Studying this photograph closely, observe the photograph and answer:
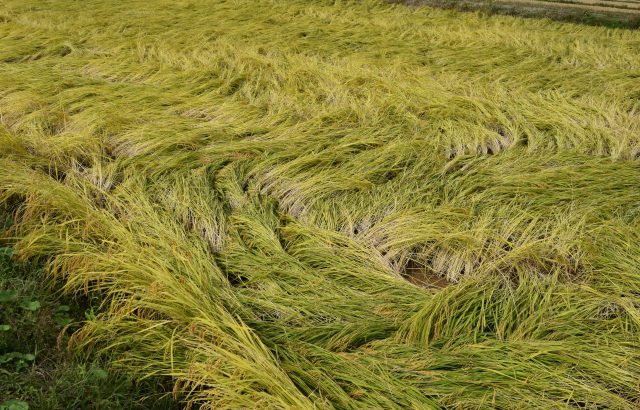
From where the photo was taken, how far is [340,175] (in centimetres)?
307

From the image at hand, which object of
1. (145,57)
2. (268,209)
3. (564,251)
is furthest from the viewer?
(145,57)

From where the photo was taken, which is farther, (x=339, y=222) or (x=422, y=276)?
(x=339, y=222)

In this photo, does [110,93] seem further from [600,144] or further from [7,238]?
[600,144]

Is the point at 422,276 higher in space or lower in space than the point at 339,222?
lower

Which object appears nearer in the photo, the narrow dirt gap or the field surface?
the field surface

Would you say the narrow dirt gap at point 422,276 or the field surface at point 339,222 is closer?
the field surface at point 339,222

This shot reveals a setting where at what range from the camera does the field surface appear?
1.78 meters

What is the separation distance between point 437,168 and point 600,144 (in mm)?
1115

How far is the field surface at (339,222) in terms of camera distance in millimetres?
1778

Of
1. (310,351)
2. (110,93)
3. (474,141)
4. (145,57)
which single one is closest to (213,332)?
(310,351)

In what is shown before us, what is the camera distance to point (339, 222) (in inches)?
106

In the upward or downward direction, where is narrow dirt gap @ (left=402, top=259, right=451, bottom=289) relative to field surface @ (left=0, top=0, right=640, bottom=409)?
downward

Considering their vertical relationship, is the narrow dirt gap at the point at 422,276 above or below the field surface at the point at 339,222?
below

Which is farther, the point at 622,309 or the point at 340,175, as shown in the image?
the point at 340,175
